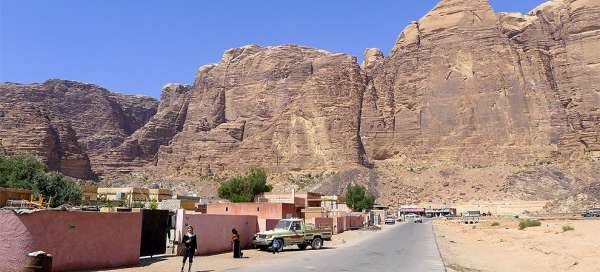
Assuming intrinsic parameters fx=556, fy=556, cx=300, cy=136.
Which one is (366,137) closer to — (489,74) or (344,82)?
(344,82)

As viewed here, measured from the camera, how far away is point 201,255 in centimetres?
2544

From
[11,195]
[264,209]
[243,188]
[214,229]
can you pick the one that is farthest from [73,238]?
[243,188]

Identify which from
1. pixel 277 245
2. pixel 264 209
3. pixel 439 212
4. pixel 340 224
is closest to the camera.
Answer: pixel 277 245

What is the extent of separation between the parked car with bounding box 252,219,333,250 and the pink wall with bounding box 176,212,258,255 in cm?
146

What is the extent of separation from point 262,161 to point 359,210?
47.3m

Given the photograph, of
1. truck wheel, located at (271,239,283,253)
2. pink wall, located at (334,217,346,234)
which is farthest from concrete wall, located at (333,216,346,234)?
truck wheel, located at (271,239,283,253)

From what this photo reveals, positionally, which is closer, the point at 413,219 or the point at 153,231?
the point at 153,231

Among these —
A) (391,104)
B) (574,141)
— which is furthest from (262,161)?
(574,141)

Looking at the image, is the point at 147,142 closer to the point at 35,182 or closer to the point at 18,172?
the point at 18,172

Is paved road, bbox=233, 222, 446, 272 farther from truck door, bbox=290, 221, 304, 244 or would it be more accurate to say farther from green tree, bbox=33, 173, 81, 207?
green tree, bbox=33, 173, 81, 207

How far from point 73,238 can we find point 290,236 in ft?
42.9

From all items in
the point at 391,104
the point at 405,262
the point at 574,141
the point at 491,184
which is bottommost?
the point at 405,262

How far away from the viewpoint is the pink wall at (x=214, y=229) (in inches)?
992

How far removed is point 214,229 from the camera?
27125 mm
